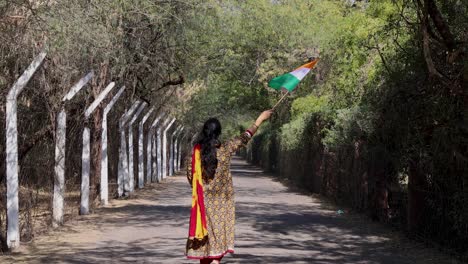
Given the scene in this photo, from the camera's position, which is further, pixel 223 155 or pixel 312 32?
pixel 312 32

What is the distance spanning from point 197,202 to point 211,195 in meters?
0.20

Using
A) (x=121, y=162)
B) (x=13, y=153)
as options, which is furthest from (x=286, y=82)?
(x=121, y=162)

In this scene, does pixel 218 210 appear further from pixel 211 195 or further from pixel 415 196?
pixel 415 196

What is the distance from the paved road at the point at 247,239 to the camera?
1191cm

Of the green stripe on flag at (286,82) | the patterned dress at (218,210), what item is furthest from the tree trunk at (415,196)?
the patterned dress at (218,210)

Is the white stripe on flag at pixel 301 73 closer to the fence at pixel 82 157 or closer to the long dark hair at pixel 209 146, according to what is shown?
the long dark hair at pixel 209 146

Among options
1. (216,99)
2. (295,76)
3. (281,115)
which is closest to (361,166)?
(295,76)

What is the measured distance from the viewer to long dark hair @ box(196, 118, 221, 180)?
866 cm

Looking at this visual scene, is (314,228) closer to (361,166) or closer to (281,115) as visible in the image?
(361,166)

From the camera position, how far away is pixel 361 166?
19.4 metres

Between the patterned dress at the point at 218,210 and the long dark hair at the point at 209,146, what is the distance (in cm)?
14

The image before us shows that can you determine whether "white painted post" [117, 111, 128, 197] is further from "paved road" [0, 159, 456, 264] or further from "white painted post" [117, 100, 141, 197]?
"paved road" [0, 159, 456, 264]

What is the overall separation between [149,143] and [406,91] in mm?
22169

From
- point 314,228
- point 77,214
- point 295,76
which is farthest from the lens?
point 77,214
